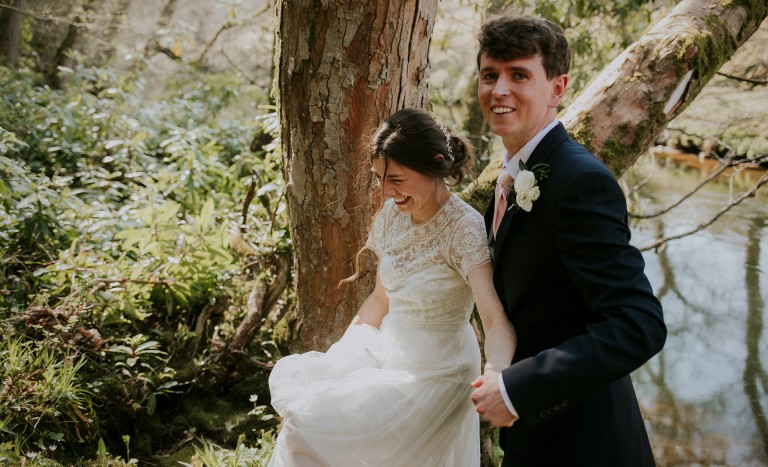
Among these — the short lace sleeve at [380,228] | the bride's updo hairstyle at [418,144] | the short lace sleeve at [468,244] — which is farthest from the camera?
the short lace sleeve at [380,228]

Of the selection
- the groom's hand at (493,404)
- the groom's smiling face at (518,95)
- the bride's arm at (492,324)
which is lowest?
the groom's hand at (493,404)

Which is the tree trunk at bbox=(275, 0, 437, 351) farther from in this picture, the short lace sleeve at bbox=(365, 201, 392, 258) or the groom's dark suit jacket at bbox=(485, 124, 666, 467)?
the groom's dark suit jacket at bbox=(485, 124, 666, 467)

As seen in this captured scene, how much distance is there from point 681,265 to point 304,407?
7.93 m

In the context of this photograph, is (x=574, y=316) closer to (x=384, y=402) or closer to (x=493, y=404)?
(x=493, y=404)

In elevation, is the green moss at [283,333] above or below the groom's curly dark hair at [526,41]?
below

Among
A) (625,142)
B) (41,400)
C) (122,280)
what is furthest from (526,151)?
(122,280)

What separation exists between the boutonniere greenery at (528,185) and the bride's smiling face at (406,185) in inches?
19.6

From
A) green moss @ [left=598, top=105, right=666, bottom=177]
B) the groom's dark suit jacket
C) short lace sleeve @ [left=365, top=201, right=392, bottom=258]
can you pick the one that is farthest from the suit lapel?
green moss @ [left=598, top=105, right=666, bottom=177]

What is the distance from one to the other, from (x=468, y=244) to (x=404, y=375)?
0.51 m

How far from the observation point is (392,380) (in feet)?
6.75

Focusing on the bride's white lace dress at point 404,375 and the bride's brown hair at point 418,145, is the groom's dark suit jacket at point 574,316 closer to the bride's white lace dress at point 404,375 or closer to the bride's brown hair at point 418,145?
the bride's white lace dress at point 404,375

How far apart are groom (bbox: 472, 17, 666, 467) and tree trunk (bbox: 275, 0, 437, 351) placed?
0.90 metres

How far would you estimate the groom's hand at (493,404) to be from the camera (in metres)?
1.46

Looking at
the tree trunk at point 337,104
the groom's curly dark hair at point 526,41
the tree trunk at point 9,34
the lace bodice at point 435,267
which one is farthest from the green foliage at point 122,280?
the tree trunk at point 9,34
